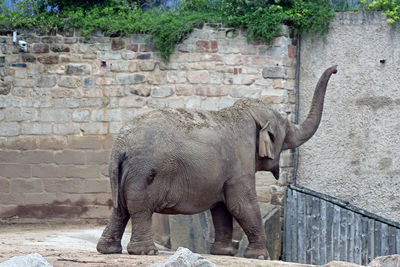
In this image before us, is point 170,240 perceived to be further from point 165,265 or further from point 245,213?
point 165,265

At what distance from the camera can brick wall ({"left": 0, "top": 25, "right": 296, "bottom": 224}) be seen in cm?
1238

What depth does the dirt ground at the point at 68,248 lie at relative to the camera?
7176mm

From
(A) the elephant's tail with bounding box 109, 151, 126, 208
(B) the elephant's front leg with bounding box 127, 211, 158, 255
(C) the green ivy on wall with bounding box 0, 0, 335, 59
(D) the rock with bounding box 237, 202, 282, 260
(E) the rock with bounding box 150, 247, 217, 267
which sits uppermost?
(C) the green ivy on wall with bounding box 0, 0, 335, 59

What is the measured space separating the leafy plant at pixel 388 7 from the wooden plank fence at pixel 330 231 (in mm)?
2903


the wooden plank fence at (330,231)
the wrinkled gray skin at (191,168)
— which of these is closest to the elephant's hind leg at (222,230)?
the wrinkled gray skin at (191,168)

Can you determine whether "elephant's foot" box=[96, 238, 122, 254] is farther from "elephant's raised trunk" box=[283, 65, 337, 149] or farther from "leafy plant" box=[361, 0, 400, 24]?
"leafy plant" box=[361, 0, 400, 24]

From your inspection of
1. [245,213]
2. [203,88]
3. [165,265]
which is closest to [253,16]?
[203,88]

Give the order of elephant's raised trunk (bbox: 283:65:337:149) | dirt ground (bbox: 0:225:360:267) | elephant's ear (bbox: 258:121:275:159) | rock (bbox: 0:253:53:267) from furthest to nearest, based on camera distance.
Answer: elephant's raised trunk (bbox: 283:65:337:149), elephant's ear (bbox: 258:121:275:159), dirt ground (bbox: 0:225:360:267), rock (bbox: 0:253:53:267)

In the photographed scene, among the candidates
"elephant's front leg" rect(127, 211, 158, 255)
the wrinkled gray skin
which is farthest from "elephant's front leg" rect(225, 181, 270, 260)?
"elephant's front leg" rect(127, 211, 158, 255)

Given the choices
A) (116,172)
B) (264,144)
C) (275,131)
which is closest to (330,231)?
(275,131)

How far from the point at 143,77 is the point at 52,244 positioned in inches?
141

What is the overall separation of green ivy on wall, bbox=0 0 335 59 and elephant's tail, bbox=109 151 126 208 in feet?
14.7

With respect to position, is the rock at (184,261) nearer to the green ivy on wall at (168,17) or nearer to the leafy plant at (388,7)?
the green ivy on wall at (168,17)

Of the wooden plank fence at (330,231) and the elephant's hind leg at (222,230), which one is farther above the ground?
the elephant's hind leg at (222,230)
